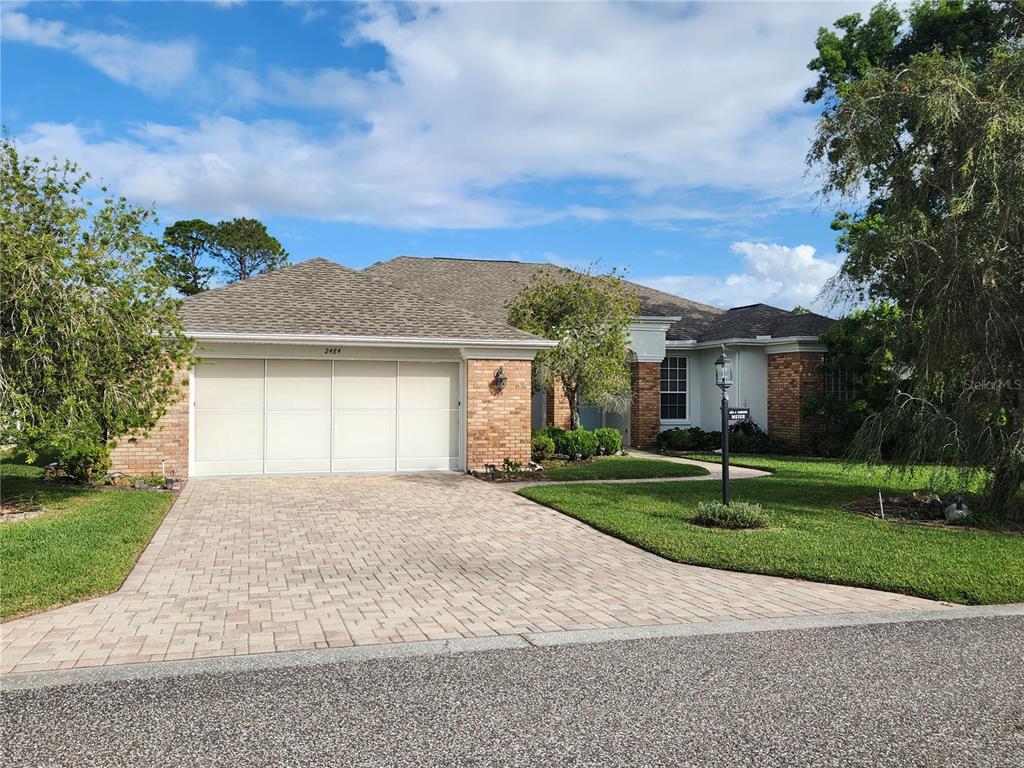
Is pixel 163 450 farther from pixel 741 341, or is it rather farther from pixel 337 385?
pixel 741 341

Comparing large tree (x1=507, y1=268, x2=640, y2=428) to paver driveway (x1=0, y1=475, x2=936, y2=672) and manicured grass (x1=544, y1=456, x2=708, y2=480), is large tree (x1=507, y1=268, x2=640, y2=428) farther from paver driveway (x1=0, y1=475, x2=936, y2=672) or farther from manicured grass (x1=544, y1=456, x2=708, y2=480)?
paver driveway (x1=0, y1=475, x2=936, y2=672)

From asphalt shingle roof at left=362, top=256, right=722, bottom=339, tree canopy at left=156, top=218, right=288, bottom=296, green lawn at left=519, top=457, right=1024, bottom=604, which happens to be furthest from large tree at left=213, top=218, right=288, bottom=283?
green lawn at left=519, top=457, right=1024, bottom=604

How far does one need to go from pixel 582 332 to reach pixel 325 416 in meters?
6.29

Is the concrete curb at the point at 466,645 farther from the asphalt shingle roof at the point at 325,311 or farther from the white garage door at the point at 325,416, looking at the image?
the white garage door at the point at 325,416

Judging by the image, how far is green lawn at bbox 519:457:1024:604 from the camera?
719cm

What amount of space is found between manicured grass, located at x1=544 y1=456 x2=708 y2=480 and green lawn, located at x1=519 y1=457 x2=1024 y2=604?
5.14 ft

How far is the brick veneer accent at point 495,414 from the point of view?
52.2 feet

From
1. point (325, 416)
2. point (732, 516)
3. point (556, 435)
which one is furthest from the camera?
point (556, 435)

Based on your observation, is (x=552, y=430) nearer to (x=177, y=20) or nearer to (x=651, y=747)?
(x=177, y=20)

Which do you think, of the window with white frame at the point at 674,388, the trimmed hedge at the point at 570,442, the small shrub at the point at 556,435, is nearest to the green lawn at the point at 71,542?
the trimmed hedge at the point at 570,442

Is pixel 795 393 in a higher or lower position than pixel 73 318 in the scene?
lower

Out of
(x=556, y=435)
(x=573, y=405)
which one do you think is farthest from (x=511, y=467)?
(x=573, y=405)

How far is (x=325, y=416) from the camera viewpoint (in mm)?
15484

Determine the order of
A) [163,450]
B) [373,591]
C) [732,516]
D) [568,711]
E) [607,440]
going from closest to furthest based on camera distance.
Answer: [568,711]
[373,591]
[732,516]
[163,450]
[607,440]
